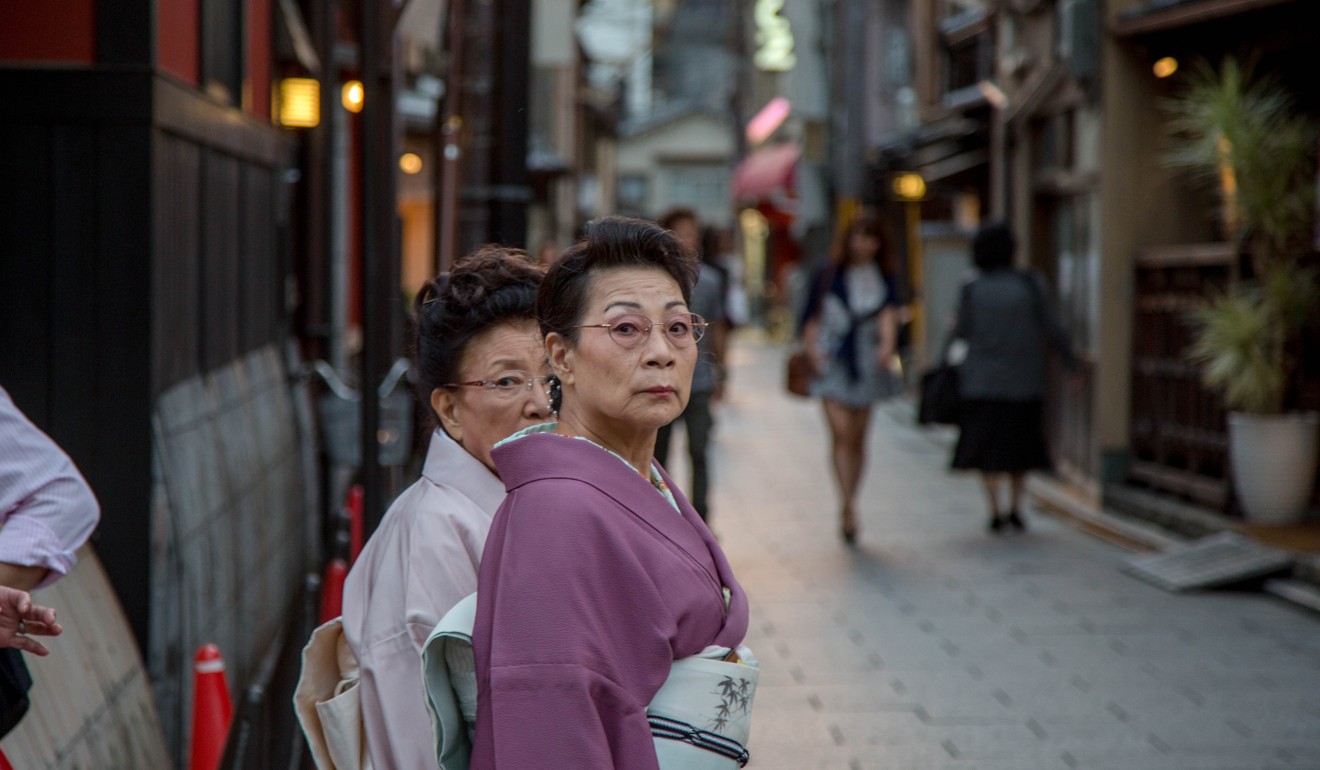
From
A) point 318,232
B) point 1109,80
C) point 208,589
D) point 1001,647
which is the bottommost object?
point 1001,647

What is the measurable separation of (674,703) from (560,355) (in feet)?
1.81

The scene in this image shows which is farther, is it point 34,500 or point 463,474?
point 34,500

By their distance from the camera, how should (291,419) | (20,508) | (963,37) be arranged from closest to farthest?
(20,508)
(291,419)
(963,37)

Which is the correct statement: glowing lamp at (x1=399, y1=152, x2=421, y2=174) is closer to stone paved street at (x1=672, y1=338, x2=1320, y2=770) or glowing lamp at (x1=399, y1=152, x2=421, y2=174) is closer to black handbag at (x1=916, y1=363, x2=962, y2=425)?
stone paved street at (x1=672, y1=338, x2=1320, y2=770)

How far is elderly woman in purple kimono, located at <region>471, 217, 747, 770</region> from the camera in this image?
212 centimetres

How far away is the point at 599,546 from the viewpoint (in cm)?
217

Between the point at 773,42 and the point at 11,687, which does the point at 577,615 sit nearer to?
the point at 11,687

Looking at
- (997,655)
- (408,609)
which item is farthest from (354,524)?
(408,609)

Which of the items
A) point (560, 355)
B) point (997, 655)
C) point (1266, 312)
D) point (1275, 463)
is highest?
point (1266, 312)

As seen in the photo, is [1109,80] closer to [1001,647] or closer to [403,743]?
[1001,647]

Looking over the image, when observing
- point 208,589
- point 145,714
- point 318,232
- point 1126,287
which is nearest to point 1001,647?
point 208,589

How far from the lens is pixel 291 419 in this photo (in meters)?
9.47

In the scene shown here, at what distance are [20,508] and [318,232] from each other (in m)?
9.21

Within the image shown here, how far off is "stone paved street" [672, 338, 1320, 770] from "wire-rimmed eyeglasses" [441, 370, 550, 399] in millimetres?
3297
